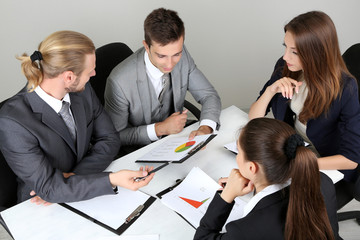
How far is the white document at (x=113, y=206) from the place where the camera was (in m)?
1.52

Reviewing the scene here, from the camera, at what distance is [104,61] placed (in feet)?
8.00

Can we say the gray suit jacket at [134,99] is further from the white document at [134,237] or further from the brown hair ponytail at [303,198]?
the brown hair ponytail at [303,198]

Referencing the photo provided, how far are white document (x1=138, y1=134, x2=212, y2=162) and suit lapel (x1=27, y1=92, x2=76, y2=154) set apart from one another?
0.40 m

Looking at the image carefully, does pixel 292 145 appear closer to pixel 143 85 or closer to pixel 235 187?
pixel 235 187

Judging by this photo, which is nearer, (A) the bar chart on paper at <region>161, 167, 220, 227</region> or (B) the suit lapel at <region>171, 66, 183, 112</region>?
(A) the bar chart on paper at <region>161, 167, 220, 227</region>

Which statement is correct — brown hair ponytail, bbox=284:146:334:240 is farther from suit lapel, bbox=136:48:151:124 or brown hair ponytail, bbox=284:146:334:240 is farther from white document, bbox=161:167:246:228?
suit lapel, bbox=136:48:151:124

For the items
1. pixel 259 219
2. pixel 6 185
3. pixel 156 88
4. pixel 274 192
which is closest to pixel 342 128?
pixel 274 192

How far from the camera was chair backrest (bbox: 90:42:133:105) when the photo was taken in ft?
7.94

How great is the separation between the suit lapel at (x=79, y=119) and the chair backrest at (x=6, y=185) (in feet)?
1.09

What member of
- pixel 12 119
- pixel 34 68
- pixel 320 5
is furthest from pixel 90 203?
pixel 320 5

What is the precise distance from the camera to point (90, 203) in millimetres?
1619

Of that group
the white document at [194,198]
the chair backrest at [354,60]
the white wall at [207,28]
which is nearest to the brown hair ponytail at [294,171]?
the white document at [194,198]

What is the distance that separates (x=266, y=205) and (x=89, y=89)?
1.17 meters

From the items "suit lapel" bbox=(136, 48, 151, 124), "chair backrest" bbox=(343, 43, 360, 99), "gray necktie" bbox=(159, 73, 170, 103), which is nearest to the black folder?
"suit lapel" bbox=(136, 48, 151, 124)
